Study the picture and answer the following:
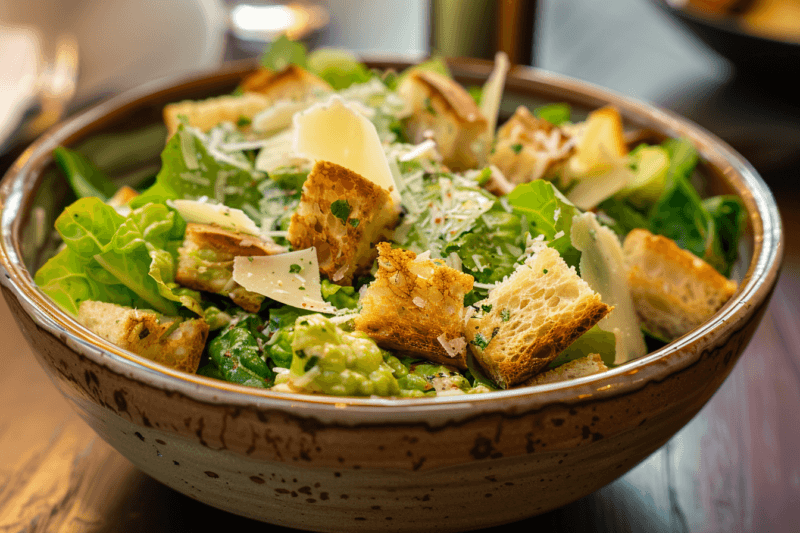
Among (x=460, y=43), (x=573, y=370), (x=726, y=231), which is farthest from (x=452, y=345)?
(x=460, y=43)

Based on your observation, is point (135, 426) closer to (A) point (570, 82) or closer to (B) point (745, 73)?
(A) point (570, 82)

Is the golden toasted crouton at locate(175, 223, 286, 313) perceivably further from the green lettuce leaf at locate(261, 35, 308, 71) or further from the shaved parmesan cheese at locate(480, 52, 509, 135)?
the green lettuce leaf at locate(261, 35, 308, 71)

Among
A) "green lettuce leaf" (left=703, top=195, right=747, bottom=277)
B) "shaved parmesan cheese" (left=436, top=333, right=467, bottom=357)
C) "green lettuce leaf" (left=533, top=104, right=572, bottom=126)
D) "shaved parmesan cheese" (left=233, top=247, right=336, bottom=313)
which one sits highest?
"shaved parmesan cheese" (left=233, top=247, right=336, bottom=313)

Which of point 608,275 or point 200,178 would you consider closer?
point 608,275

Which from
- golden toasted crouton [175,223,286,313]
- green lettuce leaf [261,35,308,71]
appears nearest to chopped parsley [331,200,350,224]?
golden toasted crouton [175,223,286,313]

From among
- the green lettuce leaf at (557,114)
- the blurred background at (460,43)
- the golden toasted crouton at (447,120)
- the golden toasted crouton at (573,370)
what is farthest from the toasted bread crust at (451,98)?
the golden toasted crouton at (573,370)

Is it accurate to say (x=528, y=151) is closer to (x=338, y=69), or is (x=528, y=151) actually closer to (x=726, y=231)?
(x=726, y=231)
